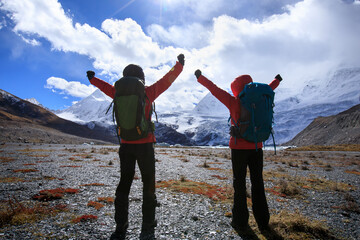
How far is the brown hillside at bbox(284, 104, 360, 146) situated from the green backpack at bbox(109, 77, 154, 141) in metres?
81.5

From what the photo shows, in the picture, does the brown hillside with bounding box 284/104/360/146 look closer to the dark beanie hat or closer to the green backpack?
the dark beanie hat

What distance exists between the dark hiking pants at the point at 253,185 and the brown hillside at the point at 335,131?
79286 mm

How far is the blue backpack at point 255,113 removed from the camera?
380cm

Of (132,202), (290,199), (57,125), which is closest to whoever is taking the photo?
(132,202)

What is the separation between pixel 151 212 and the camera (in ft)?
13.4

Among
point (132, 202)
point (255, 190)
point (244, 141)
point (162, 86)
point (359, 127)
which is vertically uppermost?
point (359, 127)

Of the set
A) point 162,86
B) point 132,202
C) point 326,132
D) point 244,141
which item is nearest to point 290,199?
point 244,141

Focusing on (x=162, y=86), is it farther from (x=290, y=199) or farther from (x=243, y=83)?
(x=290, y=199)

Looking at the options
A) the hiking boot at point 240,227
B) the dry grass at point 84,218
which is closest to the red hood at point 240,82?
the hiking boot at point 240,227

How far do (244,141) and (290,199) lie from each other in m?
4.54

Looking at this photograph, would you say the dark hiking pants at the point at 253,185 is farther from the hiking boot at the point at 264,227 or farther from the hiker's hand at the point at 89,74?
the hiker's hand at the point at 89,74

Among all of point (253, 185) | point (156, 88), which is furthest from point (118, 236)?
point (156, 88)

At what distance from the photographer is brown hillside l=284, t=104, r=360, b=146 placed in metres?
66.7

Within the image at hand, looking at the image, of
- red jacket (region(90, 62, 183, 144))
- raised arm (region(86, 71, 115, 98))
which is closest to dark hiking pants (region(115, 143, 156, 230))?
red jacket (region(90, 62, 183, 144))
